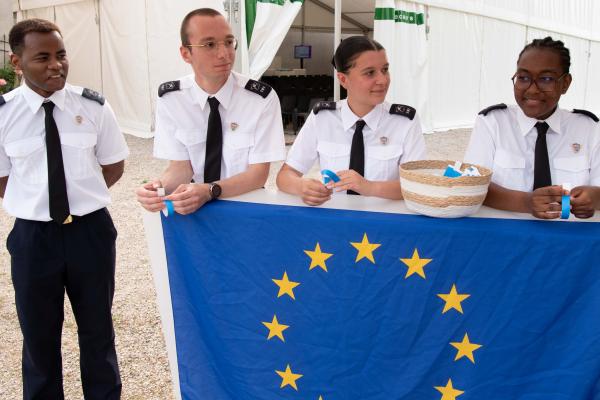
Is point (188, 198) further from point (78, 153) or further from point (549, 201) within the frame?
point (549, 201)

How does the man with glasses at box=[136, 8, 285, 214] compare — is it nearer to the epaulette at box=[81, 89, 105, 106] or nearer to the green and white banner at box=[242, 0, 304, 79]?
the epaulette at box=[81, 89, 105, 106]

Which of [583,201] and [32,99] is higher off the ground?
[32,99]

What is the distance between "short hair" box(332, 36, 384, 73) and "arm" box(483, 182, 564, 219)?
2.42 ft

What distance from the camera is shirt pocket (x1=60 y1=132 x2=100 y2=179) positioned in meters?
2.22

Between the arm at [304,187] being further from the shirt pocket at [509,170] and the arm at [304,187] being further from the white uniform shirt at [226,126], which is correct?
the shirt pocket at [509,170]

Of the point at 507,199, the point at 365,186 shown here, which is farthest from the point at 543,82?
the point at 365,186

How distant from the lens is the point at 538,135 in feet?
7.11

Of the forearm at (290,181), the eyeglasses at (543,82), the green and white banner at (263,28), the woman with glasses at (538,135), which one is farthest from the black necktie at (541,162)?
the green and white banner at (263,28)

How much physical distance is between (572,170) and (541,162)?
0.12 meters

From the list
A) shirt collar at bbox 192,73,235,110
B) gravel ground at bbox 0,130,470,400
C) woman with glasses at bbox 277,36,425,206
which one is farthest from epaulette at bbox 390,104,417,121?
gravel ground at bbox 0,130,470,400

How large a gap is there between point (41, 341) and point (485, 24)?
13887mm

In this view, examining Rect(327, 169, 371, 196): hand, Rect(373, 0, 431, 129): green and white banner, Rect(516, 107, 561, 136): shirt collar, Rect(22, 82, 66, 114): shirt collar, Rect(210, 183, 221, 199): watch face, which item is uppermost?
Rect(373, 0, 431, 129): green and white banner

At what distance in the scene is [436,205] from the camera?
1.85 metres

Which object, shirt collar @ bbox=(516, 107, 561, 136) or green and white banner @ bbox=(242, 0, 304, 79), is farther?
green and white banner @ bbox=(242, 0, 304, 79)
